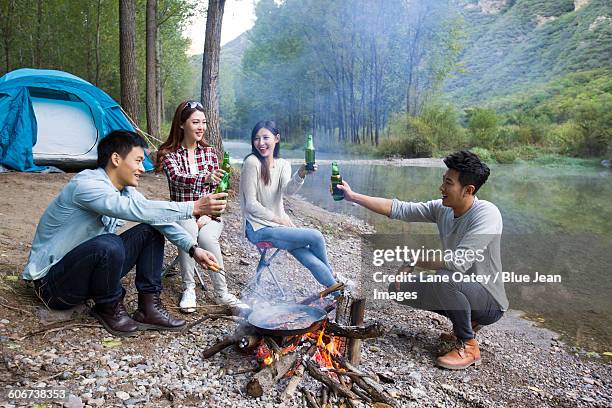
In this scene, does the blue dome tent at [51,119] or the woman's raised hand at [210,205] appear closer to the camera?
the woman's raised hand at [210,205]

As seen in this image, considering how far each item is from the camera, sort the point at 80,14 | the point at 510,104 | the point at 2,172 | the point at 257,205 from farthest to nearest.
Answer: the point at 510,104 → the point at 80,14 → the point at 2,172 → the point at 257,205

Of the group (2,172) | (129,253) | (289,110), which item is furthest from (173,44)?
(129,253)

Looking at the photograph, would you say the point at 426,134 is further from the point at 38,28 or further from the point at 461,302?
the point at 461,302

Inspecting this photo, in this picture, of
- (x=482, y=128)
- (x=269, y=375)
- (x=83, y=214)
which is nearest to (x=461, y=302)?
(x=269, y=375)

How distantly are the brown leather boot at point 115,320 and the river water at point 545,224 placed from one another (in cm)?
323

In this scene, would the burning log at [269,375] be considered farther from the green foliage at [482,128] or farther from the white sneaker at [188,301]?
the green foliage at [482,128]

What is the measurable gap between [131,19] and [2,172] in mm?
3028

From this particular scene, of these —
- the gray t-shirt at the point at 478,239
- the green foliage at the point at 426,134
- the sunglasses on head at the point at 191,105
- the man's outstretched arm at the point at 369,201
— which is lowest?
the gray t-shirt at the point at 478,239

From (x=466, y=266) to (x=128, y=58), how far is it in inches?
262

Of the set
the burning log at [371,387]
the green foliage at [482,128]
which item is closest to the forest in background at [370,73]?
the green foliage at [482,128]

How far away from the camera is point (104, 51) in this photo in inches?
691

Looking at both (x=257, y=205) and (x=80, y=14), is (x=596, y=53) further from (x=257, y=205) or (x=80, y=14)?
(x=257, y=205)

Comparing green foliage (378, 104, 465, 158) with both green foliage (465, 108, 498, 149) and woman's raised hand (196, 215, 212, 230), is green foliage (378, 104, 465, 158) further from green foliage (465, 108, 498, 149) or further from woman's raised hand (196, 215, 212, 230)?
woman's raised hand (196, 215, 212, 230)

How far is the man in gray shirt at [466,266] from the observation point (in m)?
2.28
